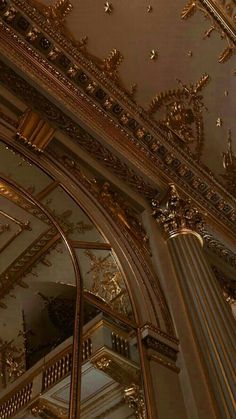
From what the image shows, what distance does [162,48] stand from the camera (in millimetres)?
4465

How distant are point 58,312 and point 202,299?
908 mm

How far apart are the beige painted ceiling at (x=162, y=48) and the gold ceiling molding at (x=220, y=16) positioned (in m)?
0.04

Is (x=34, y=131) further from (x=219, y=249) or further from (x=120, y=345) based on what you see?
(x=219, y=249)

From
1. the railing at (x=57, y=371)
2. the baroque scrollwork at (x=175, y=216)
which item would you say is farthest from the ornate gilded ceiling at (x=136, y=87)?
the railing at (x=57, y=371)

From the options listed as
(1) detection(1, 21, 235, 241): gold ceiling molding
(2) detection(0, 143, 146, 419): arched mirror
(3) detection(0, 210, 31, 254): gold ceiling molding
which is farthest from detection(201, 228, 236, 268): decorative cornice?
(3) detection(0, 210, 31, 254): gold ceiling molding

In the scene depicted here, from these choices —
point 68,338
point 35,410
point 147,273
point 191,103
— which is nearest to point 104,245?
point 147,273

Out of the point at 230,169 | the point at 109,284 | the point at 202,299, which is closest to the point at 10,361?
the point at 109,284

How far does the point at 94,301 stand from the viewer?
8.93ft

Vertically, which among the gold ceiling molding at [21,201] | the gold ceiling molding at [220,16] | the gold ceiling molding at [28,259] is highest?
the gold ceiling molding at [220,16]

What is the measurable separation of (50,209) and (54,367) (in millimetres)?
1047

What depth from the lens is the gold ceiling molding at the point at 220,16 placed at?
4.39 metres

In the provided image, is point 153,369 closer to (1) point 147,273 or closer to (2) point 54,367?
(2) point 54,367

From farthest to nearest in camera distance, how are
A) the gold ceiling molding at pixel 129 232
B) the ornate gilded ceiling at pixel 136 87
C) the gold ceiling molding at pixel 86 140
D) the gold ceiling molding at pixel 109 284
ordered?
the ornate gilded ceiling at pixel 136 87 → the gold ceiling molding at pixel 86 140 → the gold ceiling molding at pixel 129 232 → the gold ceiling molding at pixel 109 284

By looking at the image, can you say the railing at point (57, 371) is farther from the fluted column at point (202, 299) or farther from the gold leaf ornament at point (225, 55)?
the gold leaf ornament at point (225, 55)
